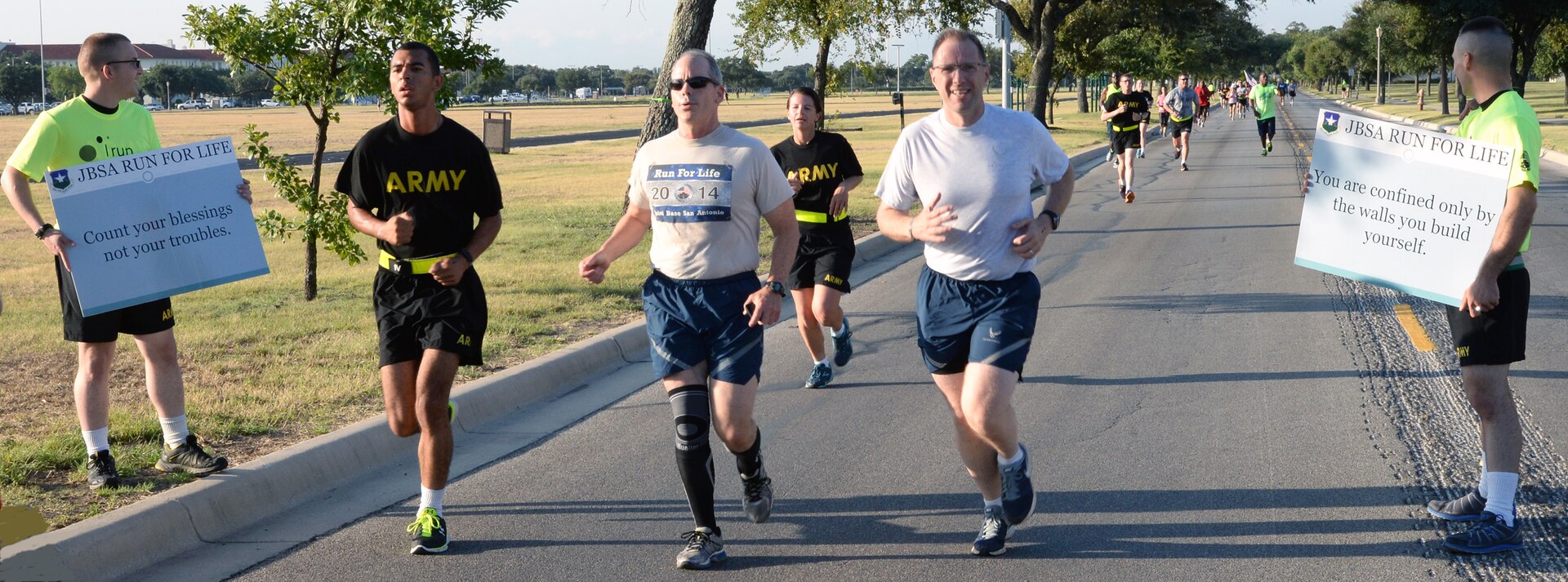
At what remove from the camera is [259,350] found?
351 inches

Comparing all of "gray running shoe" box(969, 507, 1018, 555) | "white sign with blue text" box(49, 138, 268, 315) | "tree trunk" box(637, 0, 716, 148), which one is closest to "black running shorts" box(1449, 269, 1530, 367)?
"gray running shoe" box(969, 507, 1018, 555)

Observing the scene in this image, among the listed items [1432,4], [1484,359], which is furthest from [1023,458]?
[1432,4]

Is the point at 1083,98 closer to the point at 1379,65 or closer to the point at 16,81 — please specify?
the point at 1379,65

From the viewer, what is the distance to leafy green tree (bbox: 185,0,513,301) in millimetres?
10211

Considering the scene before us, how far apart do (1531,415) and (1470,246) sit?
2.51 m

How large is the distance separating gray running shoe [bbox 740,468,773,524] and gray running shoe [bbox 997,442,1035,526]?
943mm

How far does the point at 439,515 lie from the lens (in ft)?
16.7

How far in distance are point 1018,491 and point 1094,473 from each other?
118cm

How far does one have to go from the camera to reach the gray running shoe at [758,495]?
5250 mm

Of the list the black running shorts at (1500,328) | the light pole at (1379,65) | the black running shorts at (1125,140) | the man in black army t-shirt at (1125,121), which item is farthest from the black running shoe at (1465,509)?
the light pole at (1379,65)

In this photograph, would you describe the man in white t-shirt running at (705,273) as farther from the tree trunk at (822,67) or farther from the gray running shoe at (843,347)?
the tree trunk at (822,67)

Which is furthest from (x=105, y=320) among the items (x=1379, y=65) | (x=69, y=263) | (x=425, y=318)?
(x=1379, y=65)

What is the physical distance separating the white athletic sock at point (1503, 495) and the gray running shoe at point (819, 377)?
392 centimetres

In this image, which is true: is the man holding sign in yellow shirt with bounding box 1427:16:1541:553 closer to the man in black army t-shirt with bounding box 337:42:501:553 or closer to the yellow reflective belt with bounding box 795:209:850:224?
the man in black army t-shirt with bounding box 337:42:501:553
